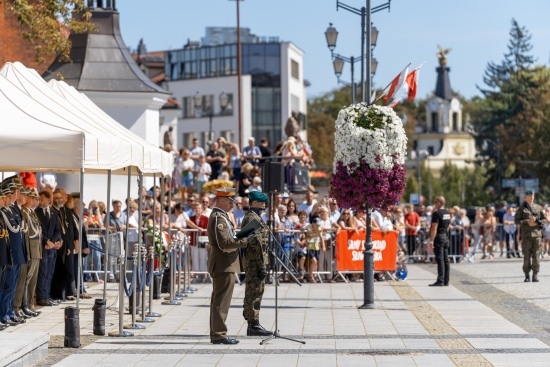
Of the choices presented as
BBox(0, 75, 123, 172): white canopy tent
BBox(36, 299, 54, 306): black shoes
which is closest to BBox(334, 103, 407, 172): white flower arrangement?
BBox(36, 299, 54, 306): black shoes

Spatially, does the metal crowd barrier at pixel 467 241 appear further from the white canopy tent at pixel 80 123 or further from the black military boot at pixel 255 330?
the white canopy tent at pixel 80 123

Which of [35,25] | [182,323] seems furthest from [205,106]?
[182,323]

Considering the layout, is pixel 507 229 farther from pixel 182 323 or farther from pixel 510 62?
pixel 510 62

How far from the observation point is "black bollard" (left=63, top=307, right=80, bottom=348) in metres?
16.3

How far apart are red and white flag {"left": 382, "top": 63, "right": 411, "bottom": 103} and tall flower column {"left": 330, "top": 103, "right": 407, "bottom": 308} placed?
3.29 ft

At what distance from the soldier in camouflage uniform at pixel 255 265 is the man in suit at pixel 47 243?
5555mm

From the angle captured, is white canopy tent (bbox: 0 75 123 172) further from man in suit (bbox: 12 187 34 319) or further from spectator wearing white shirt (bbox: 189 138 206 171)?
spectator wearing white shirt (bbox: 189 138 206 171)

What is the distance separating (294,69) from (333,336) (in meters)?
106

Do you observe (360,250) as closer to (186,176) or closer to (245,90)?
(186,176)

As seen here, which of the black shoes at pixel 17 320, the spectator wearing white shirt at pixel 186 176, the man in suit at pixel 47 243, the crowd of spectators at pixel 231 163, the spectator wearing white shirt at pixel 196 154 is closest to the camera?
the black shoes at pixel 17 320

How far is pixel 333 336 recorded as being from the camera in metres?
18.0

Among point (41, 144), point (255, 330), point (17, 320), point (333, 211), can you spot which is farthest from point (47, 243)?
point (333, 211)

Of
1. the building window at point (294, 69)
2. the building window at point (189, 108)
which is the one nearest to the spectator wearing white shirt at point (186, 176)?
the building window at point (294, 69)

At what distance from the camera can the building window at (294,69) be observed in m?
121
